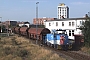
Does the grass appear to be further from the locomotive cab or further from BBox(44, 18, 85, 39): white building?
BBox(44, 18, 85, 39): white building

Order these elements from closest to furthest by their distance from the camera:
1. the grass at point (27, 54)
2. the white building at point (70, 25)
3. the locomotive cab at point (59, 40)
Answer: the grass at point (27, 54) → the locomotive cab at point (59, 40) → the white building at point (70, 25)

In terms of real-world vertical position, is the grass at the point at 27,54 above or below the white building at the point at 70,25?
below

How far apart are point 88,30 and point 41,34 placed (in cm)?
1058

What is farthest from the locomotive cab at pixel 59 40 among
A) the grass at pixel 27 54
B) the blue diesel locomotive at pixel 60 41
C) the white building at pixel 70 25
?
the white building at pixel 70 25

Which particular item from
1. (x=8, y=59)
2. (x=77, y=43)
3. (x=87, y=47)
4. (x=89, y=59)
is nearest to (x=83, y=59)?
(x=89, y=59)

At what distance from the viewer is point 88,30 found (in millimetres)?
27906

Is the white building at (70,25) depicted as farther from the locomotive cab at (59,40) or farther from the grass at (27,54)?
the grass at (27,54)

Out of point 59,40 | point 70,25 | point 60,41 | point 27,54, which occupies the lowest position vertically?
point 27,54

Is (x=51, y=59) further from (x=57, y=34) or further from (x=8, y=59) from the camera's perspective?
(x=57, y=34)

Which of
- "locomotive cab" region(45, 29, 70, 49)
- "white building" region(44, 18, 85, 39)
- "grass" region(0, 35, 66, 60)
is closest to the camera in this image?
"grass" region(0, 35, 66, 60)

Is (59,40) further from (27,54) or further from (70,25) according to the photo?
(70,25)

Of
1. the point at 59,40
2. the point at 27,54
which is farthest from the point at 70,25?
the point at 27,54

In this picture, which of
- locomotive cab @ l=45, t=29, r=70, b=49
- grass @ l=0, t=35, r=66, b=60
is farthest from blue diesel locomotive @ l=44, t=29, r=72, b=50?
grass @ l=0, t=35, r=66, b=60

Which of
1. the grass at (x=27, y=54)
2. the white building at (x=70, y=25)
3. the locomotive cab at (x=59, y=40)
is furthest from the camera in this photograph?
the white building at (x=70, y=25)
